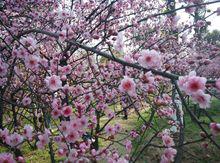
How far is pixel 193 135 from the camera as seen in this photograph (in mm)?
12266

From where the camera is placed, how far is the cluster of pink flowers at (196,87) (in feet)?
7.77

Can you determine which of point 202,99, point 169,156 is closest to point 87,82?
point 169,156

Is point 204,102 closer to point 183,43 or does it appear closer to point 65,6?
point 65,6

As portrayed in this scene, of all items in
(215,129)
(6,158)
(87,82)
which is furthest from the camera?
(87,82)

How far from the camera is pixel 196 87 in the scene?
7.87 feet

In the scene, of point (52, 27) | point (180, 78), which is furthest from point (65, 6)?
point (180, 78)

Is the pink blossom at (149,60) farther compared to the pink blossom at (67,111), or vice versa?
the pink blossom at (67,111)

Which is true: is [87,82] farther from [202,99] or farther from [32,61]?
[202,99]

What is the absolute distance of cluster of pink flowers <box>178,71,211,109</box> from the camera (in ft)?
7.77

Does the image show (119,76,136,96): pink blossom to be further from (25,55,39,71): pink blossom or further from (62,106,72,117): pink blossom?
(25,55,39,71): pink blossom

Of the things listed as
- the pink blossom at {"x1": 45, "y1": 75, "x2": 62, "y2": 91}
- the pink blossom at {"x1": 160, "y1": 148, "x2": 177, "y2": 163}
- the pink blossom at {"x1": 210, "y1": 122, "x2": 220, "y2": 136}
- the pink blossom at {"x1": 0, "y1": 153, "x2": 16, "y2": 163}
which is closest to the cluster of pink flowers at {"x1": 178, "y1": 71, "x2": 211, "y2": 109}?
→ the pink blossom at {"x1": 210, "y1": 122, "x2": 220, "y2": 136}

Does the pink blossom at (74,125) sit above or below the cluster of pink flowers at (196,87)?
below

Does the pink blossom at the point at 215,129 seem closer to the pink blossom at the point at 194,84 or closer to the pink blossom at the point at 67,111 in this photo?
the pink blossom at the point at 194,84

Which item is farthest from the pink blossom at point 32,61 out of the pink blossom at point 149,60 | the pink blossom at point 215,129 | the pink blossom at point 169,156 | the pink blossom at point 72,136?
the pink blossom at point 215,129
